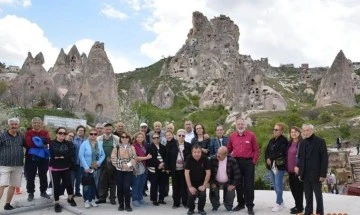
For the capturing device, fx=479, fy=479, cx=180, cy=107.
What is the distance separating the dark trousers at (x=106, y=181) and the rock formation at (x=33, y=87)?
1501 inches

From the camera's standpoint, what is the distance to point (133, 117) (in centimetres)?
3147

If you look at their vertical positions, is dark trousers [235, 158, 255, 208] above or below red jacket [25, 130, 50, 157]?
below

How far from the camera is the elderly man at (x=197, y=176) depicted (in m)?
8.48

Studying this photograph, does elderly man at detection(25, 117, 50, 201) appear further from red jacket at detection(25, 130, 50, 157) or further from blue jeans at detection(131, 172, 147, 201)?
blue jeans at detection(131, 172, 147, 201)

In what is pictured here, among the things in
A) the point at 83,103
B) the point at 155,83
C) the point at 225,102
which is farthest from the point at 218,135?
the point at 155,83

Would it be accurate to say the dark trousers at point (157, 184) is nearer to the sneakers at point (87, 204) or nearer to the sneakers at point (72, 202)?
the sneakers at point (87, 204)

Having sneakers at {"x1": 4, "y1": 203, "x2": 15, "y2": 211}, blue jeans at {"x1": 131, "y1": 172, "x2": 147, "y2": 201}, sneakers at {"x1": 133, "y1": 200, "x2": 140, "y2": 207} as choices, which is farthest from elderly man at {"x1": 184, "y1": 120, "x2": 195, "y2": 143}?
sneakers at {"x1": 4, "y1": 203, "x2": 15, "y2": 211}

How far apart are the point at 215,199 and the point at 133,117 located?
75.0ft

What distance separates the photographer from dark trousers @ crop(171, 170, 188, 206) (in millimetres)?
9125

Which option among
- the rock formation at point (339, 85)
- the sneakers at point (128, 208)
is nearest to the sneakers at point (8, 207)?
the sneakers at point (128, 208)

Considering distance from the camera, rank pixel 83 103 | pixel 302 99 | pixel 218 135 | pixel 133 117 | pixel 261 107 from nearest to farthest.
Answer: pixel 218 135 < pixel 133 117 < pixel 83 103 < pixel 261 107 < pixel 302 99

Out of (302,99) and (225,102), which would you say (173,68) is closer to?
(302,99)

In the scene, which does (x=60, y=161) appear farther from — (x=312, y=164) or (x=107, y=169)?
(x=312, y=164)

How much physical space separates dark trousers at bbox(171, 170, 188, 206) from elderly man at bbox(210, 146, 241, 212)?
1.95 ft
